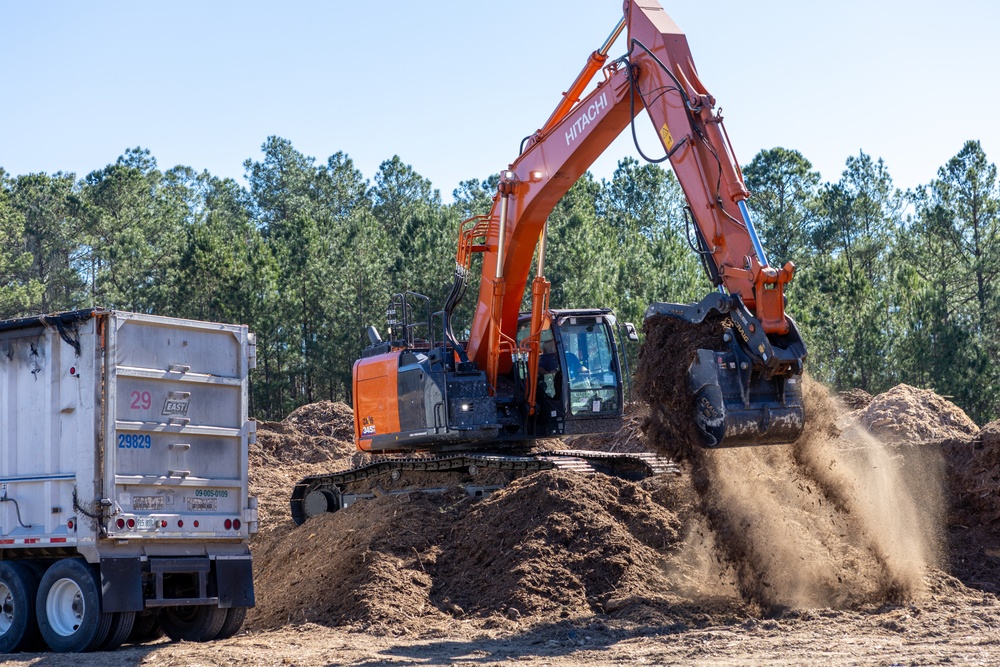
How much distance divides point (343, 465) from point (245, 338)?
40.6 feet

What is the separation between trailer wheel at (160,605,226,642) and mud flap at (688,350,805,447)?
4.93 metres

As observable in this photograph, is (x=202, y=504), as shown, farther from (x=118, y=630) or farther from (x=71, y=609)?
Answer: (x=71, y=609)

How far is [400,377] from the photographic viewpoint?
48.5 feet

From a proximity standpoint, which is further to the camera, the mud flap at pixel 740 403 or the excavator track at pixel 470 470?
the excavator track at pixel 470 470

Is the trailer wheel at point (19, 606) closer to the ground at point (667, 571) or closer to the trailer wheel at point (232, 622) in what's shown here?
the ground at point (667, 571)

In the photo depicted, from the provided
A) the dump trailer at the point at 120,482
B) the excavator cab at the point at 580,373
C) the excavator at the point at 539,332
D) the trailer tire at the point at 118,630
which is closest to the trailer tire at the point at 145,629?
the dump trailer at the point at 120,482

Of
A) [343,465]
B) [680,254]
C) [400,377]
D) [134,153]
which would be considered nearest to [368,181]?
[134,153]

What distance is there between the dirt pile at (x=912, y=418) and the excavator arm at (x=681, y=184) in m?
6.85

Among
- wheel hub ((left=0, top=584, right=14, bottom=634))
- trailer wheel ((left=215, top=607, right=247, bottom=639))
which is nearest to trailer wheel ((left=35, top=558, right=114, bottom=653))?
wheel hub ((left=0, top=584, right=14, bottom=634))

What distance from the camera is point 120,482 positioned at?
9.95m

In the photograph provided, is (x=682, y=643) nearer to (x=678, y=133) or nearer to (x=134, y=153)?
(x=678, y=133)

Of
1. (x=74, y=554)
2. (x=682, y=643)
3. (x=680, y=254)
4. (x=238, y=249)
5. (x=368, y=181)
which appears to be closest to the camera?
(x=682, y=643)

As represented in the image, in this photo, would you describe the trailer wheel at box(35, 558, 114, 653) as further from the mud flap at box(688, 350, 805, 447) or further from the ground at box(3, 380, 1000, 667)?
the mud flap at box(688, 350, 805, 447)

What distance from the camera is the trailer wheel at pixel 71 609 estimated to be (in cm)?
980
